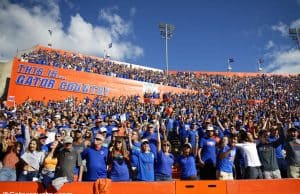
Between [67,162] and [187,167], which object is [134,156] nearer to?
[187,167]

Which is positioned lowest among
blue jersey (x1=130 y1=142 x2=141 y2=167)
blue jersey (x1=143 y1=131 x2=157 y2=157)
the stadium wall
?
the stadium wall

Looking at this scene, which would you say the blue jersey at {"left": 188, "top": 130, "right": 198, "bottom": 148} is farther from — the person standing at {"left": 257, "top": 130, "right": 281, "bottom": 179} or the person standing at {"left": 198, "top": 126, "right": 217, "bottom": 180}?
the person standing at {"left": 257, "top": 130, "right": 281, "bottom": 179}

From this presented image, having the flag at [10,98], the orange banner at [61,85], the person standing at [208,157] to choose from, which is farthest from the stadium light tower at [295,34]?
the person standing at [208,157]

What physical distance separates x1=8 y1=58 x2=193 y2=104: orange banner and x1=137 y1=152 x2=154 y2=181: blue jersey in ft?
74.5

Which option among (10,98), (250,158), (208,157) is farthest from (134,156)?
(10,98)

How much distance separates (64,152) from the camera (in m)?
6.26

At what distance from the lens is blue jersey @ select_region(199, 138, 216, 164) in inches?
312

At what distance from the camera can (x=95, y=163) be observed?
6320 mm

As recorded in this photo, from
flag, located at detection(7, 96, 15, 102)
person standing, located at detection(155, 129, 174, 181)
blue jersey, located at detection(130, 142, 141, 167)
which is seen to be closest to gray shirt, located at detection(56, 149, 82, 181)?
blue jersey, located at detection(130, 142, 141, 167)

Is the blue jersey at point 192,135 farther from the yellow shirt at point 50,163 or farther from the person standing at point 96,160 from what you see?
the yellow shirt at point 50,163

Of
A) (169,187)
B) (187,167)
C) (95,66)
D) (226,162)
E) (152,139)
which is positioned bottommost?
(169,187)

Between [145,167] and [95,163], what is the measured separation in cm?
113

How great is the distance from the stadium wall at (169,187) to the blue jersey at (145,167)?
66 centimetres

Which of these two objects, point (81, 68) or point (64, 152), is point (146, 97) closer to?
point (81, 68)
